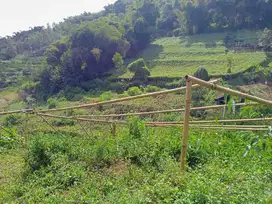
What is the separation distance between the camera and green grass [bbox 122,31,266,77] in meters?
27.8

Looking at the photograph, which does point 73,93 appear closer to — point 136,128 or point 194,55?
point 194,55

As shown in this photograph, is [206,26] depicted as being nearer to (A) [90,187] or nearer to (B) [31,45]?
(B) [31,45]

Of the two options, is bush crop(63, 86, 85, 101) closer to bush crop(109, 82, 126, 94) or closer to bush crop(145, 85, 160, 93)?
bush crop(109, 82, 126, 94)

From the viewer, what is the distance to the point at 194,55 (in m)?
32.9

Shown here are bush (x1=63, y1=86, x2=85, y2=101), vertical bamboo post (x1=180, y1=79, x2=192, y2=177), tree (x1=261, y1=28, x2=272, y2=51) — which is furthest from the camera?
tree (x1=261, y1=28, x2=272, y2=51)

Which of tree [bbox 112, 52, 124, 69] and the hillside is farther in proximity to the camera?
tree [bbox 112, 52, 124, 69]

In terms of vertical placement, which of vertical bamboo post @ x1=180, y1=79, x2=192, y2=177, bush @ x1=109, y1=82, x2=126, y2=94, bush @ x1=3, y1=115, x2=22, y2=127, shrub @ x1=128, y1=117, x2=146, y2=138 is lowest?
bush @ x1=109, y1=82, x2=126, y2=94

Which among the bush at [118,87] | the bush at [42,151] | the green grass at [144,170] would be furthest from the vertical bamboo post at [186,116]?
the bush at [118,87]

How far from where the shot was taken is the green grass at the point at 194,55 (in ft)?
91.1

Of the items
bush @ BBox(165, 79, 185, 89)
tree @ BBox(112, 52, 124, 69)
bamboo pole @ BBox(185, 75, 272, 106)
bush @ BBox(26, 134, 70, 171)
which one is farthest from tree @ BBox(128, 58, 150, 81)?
bamboo pole @ BBox(185, 75, 272, 106)

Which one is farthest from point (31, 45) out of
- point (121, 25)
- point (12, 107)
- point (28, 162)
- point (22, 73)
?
point (28, 162)

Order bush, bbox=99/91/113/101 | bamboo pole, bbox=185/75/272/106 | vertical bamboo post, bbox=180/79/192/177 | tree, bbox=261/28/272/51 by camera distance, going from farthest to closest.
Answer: tree, bbox=261/28/272/51, bush, bbox=99/91/113/101, vertical bamboo post, bbox=180/79/192/177, bamboo pole, bbox=185/75/272/106

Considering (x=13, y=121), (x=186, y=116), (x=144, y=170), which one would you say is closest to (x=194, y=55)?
(x=13, y=121)

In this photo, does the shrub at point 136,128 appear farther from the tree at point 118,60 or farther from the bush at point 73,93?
the tree at point 118,60
